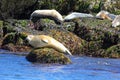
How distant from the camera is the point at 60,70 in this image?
12711mm

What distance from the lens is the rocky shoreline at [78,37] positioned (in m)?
17.0

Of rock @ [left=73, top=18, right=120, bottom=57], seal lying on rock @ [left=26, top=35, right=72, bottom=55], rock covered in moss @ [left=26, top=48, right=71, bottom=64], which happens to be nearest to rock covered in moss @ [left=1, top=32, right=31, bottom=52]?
seal lying on rock @ [left=26, top=35, right=72, bottom=55]

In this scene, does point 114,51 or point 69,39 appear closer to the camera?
point 114,51

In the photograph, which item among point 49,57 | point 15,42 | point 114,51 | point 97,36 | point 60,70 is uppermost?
point 97,36

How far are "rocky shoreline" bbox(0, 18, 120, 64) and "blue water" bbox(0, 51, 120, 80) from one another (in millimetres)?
1515

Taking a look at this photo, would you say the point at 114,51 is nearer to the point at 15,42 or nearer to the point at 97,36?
the point at 97,36

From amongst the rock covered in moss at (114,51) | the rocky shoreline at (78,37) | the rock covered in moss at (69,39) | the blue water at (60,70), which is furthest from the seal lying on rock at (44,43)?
the rock covered in moss at (114,51)

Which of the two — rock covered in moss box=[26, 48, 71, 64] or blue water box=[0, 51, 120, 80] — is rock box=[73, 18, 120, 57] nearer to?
blue water box=[0, 51, 120, 80]

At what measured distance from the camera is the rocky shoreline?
55.9ft

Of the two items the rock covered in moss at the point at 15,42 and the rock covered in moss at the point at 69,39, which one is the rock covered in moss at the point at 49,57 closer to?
the rock covered in moss at the point at 15,42

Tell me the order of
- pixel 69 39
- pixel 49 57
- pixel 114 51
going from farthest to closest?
pixel 69 39 < pixel 114 51 < pixel 49 57

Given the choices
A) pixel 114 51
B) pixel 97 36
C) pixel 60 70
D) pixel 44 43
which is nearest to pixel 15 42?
pixel 44 43

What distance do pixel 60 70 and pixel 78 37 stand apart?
17.1 feet

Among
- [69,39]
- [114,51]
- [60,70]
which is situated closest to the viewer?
[60,70]
